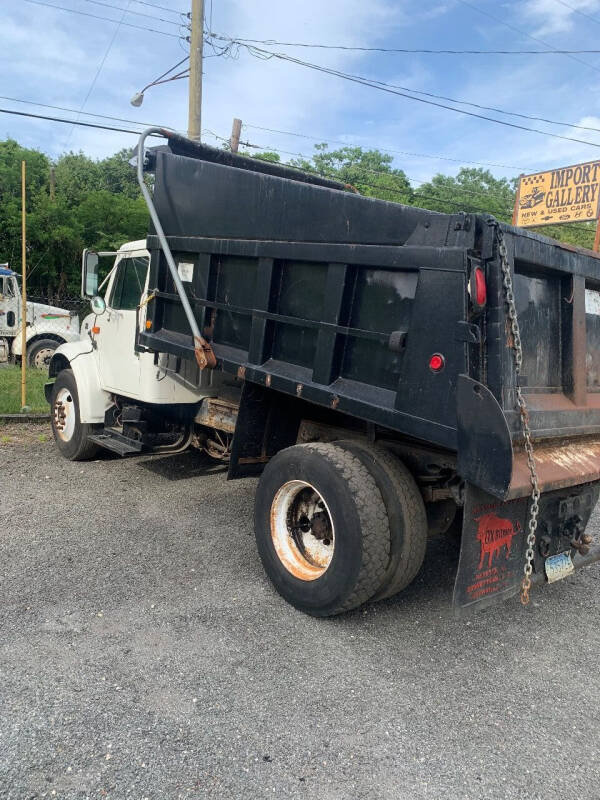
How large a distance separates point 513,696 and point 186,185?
3890mm

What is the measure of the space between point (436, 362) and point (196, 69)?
36.4 ft

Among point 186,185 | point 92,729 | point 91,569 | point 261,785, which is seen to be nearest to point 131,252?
point 186,185

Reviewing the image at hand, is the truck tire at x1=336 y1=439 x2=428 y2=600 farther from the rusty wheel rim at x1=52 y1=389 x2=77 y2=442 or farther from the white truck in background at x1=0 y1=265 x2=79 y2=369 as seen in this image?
the white truck in background at x1=0 y1=265 x2=79 y2=369

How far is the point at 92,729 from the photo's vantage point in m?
2.66

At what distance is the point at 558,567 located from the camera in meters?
3.54

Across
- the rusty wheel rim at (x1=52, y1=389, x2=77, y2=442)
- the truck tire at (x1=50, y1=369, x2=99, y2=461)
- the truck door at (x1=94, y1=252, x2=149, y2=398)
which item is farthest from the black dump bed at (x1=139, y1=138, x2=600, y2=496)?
the rusty wheel rim at (x1=52, y1=389, x2=77, y2=442)

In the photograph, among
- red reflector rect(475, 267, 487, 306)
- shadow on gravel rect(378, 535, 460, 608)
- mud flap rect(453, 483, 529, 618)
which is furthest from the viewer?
shadow on gravel rect(378, 535, 460, 608)

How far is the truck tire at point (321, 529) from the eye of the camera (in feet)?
11.2

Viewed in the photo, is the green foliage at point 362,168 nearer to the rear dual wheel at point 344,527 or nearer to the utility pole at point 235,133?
the utility pole at point 235,133

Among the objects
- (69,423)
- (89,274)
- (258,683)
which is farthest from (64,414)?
(258,683)

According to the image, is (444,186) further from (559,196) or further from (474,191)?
(559,196)

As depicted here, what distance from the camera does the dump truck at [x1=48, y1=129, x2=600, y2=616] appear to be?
2934mm

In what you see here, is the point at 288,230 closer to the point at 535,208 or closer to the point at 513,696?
the point at 513,696

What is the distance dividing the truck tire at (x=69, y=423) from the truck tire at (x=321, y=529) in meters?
3.21
